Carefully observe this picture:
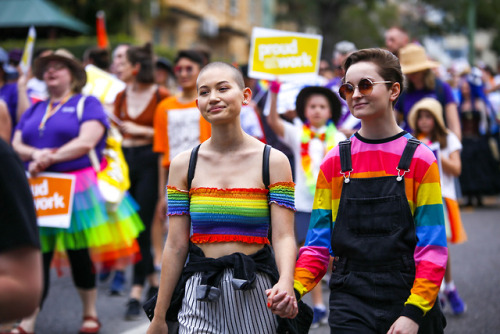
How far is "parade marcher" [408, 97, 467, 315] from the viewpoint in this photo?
6285 millimetres

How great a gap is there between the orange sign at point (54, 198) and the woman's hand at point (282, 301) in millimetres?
2948

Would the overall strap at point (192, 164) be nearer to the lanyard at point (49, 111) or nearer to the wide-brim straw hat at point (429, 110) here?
the lanyard at point (49, 111)

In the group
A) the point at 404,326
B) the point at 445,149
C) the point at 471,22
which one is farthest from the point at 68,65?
the point at 471,22

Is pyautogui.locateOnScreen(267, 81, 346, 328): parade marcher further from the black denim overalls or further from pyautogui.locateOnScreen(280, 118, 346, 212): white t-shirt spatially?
the black denim overalls

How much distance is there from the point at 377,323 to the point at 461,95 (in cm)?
1166

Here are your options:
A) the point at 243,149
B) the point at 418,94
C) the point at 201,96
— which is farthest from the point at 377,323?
the point at 418,94

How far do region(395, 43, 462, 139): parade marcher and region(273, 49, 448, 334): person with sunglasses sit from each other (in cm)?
352

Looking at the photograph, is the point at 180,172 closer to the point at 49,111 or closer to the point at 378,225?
the point at 378,225

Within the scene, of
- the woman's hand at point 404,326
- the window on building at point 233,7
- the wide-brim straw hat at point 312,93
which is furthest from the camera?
the window on building at point 233,7

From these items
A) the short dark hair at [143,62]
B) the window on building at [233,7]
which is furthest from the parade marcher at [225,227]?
the window on building at [233,7]

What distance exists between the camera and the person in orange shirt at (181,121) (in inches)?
242

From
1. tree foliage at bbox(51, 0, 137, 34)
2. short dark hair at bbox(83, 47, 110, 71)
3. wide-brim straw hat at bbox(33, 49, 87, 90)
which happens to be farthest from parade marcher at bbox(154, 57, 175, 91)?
tree foliage at bbox(51, 0, 137, 34)

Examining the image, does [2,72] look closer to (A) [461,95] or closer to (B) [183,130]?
(B) [183,130]

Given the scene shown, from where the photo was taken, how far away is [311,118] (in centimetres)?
609
